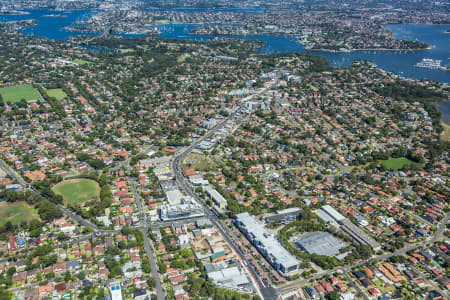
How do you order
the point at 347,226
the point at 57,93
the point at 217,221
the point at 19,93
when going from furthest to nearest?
the point at 57,93
the point at 19,93
the point at 217,221
the point at 347,226

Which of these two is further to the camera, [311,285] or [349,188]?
[349,188]

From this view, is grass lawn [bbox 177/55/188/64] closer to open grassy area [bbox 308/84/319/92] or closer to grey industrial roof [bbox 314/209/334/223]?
open grassy area [bbox 308/84/319/92]

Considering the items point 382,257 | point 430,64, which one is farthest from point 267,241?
point 430,64

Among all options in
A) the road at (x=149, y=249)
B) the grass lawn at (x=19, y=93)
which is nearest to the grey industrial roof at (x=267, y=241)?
the road at (x=149, y=249)

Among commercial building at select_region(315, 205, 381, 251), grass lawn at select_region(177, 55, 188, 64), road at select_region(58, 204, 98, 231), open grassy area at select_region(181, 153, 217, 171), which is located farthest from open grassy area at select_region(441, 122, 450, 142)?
grass lawn at select_region(177, 55, 188, 64)

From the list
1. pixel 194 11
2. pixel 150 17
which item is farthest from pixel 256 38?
pixel 194 11

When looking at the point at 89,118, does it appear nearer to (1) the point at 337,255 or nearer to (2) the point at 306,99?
(2) the point at 306,99

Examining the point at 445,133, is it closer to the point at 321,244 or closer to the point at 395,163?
the point at 395,163
